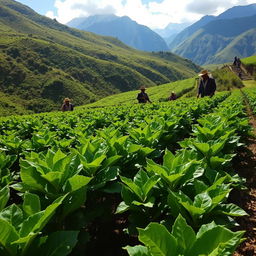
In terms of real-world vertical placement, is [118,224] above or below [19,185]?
below

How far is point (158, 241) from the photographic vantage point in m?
1.75

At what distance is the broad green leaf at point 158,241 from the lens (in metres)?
1.74

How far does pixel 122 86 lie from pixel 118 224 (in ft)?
508

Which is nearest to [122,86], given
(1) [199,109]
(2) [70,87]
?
(2) [70,87]

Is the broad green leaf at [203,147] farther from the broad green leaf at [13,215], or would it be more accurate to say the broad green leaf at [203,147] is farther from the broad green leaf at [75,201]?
the broad green leaf at [13,215]

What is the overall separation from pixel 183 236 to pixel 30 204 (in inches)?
47.0

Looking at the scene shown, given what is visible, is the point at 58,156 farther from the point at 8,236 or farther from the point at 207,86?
the point at 207,86

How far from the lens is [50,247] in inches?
80.2

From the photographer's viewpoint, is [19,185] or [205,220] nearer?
[205,220]

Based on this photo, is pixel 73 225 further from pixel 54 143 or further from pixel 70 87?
pixel 70 87

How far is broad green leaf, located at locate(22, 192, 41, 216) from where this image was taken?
7.25 ft

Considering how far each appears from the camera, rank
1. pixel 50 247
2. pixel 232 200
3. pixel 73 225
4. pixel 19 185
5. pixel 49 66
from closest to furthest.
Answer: pixel 50 247 → pixel 73 225 → pixel 19 185 → pixel 232 200 → pixel 49 66

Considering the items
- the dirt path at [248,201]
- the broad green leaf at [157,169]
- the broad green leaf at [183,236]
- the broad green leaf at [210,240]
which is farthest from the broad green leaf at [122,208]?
the dirt path at [248,201]

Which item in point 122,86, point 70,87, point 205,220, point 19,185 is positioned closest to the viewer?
point 205,220
